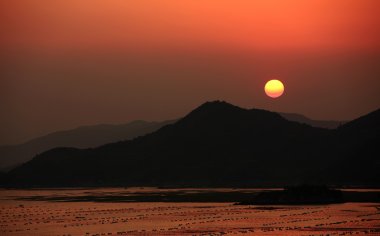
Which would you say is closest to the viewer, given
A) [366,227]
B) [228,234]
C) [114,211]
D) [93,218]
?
[228,234]

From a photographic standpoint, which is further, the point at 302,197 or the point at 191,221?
the point at 302,197

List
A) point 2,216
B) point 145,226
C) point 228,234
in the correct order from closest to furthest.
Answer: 1. point 228,234
2. point 145,226
3. point 2,216

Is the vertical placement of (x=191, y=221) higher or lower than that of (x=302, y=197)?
lower

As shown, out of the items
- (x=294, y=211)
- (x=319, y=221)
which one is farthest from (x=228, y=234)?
(x=294, y=211)

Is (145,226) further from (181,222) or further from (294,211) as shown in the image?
(294,211)

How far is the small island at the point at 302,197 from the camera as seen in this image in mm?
184688

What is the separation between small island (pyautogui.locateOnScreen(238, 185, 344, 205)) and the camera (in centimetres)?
18469

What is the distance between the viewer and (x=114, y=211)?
156 metres

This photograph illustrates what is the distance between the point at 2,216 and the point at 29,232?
35793mm

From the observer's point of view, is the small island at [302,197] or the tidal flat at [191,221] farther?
the small island at [302,197]

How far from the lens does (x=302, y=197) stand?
18925 cm

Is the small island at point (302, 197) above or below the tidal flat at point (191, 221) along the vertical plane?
above

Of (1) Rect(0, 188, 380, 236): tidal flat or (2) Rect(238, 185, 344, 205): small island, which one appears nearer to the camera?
(1) Rect(0, 188, 380, 236): tidal flat

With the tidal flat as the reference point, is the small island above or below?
above
